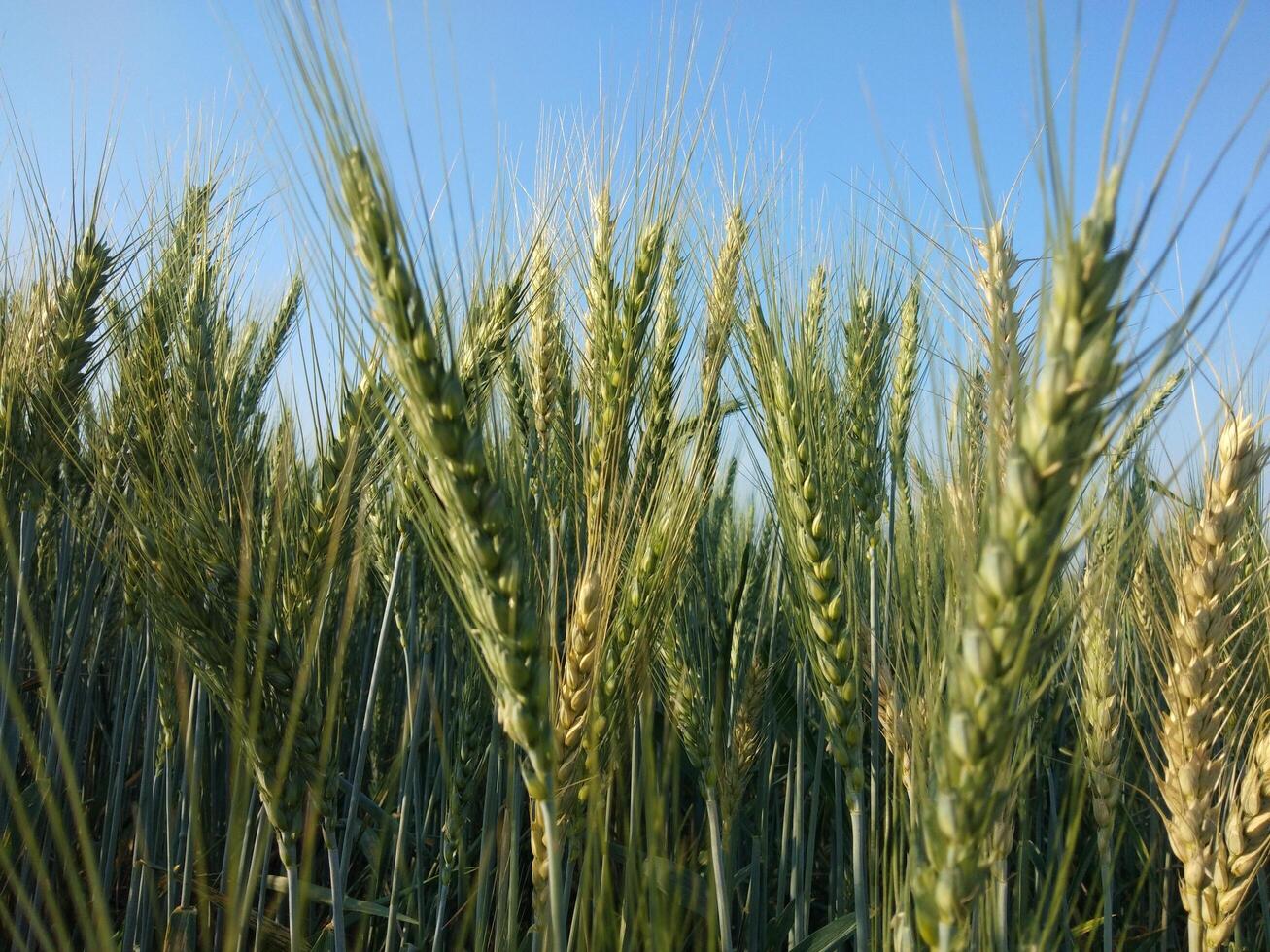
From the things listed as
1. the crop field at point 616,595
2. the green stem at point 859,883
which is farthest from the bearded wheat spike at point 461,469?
the green stem at point 859,883

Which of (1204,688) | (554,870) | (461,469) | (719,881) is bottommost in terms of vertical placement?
(719,881)

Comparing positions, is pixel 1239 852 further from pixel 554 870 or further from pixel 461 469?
pixel 461 469

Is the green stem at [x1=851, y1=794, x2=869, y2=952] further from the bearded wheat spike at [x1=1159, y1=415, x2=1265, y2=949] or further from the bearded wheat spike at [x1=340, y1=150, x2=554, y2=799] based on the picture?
the bearded wheat spike at [x1=340, y1=150, x2=554, y2=799]

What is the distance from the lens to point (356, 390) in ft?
5.58

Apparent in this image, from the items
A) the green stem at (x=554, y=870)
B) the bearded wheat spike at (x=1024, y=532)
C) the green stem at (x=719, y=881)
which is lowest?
the green stem at (x=719, y=881)

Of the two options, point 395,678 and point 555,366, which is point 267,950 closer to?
point 395,678

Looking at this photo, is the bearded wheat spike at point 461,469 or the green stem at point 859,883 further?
the green stem at point 859,883

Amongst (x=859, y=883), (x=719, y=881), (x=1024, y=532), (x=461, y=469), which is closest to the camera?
(x=1024, y=532)

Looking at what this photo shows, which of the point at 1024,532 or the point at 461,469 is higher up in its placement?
the point at 461,469

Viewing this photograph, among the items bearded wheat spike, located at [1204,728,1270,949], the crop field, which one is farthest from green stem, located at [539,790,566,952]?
bearded wheat spike, located at [1204,728,1270,949]

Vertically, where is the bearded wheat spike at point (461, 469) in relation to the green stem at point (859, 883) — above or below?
above

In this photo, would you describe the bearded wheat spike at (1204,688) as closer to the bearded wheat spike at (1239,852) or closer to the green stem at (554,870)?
the bearded wheat spike at (1239,852)

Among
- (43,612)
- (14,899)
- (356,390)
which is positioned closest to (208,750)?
(14,899)

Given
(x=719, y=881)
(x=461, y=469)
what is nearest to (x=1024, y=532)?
(x=461, y=469)
